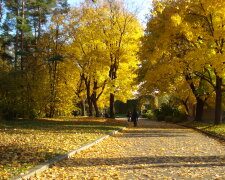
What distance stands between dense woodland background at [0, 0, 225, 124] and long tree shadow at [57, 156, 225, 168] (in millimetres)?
9991

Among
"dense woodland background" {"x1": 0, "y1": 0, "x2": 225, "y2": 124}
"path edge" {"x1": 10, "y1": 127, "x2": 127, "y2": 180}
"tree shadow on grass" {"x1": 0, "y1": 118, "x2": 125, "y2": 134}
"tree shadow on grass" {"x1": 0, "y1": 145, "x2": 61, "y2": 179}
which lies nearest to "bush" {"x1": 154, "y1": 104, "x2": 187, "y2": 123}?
"dense woodland background" {"x1": 0, "y1": 0, "x2": 225, "y2": 124}

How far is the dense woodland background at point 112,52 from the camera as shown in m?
19.1

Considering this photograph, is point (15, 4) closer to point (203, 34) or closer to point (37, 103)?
point (37, 103)

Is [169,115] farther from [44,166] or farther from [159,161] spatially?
[44,166]

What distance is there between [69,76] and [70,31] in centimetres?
795

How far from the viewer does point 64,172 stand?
700 cm

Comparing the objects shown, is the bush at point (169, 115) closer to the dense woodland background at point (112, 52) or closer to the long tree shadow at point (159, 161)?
the dense woodland background at point (112, 52)

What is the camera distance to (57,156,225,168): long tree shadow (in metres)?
7.96

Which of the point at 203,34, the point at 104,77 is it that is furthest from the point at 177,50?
the point at 104,77

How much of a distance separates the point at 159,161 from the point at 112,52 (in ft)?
66.2

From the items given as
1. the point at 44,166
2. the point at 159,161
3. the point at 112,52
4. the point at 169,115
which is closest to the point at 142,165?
the point at 159,161

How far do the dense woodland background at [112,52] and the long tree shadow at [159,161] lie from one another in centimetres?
999

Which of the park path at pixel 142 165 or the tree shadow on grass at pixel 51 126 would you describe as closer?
the park path at pixel 142 165

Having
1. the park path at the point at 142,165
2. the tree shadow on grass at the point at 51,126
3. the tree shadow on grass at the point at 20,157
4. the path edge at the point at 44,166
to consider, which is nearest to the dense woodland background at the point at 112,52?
the tree shadow on grass at the point at 51,126
